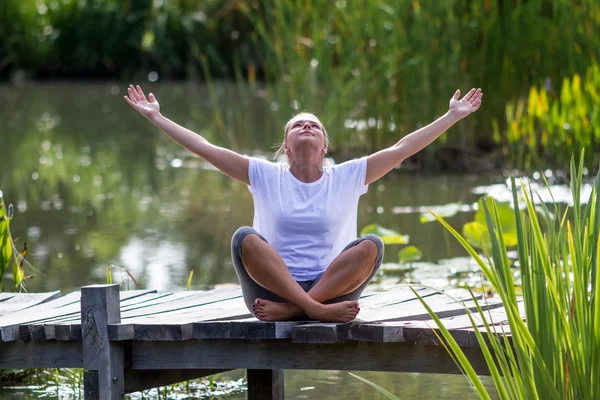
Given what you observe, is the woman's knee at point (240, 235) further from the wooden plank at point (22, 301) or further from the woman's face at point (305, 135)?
the wooden plank at point (22, 301)

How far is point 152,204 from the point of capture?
7.86 m

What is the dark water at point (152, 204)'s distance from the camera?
18.2 ft

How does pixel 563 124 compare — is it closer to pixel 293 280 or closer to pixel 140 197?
pixel 140 197

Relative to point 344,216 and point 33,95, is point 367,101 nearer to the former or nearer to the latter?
point 344,216

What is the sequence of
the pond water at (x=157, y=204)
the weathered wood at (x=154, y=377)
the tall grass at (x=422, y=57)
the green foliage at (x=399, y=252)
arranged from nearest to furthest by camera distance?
the weathered wood at (x=154, y=377), the green foliage at (x=399, y=252), the pond water at (x=157, y=204), the tall grass at (x=422, y=57)

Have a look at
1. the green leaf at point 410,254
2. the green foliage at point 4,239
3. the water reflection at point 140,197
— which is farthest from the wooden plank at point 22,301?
the green leaf at point 410,254

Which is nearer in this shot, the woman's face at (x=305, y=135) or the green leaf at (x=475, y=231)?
the woman's face at (x=305, y=135)

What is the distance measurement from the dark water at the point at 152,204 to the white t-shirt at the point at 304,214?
455 millimetres

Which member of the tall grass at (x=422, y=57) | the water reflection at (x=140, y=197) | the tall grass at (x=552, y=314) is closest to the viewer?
the tall grass at (x=552, y=314)

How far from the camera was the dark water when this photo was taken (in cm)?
555

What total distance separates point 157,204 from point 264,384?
4.37 metres

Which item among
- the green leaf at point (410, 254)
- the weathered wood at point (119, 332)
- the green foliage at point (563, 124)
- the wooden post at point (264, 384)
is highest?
the green foliage at point (563, 124)

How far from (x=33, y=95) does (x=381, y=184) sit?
8.62 m

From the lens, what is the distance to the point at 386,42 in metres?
8.41
